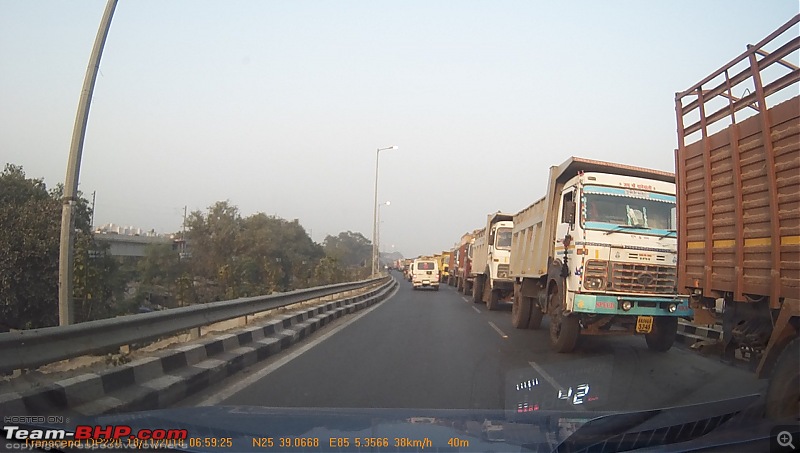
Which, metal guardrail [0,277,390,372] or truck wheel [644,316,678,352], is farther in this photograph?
truck wheel [644,316,678,352]

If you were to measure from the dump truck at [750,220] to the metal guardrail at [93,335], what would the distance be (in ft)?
18.6

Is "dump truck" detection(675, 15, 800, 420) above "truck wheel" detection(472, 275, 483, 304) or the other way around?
above

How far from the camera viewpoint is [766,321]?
4.98m

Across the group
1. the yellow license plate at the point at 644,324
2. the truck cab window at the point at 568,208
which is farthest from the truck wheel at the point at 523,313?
the yellow license plate at the point at 644,324

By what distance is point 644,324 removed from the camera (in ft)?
28.3

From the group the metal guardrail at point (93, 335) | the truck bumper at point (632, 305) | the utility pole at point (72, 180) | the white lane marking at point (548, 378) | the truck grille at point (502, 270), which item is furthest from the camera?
the truck grille at point (502, 270)

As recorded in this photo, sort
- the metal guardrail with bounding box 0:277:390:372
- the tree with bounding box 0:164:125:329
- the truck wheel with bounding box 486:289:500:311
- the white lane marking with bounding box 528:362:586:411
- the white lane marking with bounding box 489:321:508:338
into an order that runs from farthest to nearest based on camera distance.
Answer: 1. the truck wheel with bounding box 486:289:500:311
2. the tree with bounding box 0:164:125:329
3. the white lane marking with bounding box 489:321:508:338
4. the white lane marking with bounding box 528:362:586:411
5. the metal guardrail with bounding box 0:277:390:372

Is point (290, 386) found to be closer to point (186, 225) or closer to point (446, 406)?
point (446, 406)

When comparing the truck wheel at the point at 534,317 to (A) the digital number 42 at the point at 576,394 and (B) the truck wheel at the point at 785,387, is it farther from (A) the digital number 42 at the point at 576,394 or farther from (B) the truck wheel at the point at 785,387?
(B) the truck wheel at the point at 785,387

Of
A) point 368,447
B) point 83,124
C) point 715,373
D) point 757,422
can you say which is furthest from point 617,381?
point 83,124

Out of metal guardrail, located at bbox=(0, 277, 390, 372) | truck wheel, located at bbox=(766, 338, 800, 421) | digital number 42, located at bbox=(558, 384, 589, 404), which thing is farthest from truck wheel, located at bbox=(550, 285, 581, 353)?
metal guardrail, located at bbox=(0, 277, 390, 372)

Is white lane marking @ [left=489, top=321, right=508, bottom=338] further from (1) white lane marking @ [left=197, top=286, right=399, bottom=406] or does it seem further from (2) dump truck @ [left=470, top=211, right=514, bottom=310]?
(2) dump truck @ [left=470, top=211, right=514, bottom=310]

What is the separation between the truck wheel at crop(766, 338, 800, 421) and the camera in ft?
13.0

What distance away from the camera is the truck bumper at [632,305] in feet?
28.0
